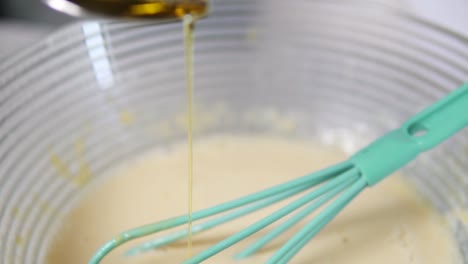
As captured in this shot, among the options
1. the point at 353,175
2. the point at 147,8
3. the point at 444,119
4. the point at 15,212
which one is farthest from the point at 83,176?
the point at 444,119

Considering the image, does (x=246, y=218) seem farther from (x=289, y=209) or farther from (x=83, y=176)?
(x=83, y=176)

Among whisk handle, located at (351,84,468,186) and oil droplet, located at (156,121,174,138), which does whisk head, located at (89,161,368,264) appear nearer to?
whisk handle, located at (351,84,468,186)

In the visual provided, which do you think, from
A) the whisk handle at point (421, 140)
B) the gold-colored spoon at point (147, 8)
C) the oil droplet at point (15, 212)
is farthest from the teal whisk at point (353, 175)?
the gold-colored spoon at point (147, 8)

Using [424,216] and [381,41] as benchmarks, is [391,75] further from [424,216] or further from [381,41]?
[424,216]

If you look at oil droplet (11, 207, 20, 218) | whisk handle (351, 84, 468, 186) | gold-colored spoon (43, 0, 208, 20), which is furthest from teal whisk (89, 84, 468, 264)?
gold-colored spoon (43, 0, 208, 20)

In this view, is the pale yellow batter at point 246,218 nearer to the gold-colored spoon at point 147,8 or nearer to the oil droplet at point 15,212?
the oil droplet at point 15,212

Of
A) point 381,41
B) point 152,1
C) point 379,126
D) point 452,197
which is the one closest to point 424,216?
point 452,197
